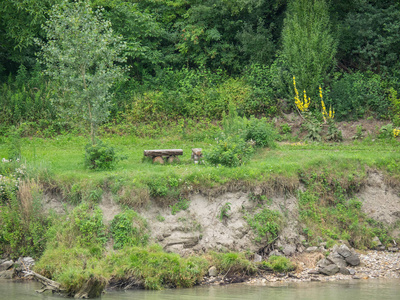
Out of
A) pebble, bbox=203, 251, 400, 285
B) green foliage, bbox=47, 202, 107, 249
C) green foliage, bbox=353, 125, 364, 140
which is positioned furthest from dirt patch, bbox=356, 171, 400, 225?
green foliage, bbox=47, 202, 107, 249

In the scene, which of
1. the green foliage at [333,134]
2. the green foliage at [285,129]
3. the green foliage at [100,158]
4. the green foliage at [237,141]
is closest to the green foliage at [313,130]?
the green foliage at [333,134]

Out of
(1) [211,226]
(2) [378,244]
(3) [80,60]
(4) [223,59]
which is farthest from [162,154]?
(4) [223,59]

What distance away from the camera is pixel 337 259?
13.4m

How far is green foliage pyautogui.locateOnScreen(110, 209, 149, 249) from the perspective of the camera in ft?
43.3

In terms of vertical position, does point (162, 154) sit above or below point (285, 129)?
below

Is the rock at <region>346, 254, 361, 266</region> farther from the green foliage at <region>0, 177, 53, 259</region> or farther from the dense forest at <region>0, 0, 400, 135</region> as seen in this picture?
the dense forest at <region>0, 0, 400, 135</region>

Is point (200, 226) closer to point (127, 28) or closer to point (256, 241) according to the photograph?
point (256, 241)

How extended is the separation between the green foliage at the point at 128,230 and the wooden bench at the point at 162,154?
9.16 feet

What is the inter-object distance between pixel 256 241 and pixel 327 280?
84.1 inches

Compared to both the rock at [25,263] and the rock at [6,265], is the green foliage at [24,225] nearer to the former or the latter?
the rock at [25,263]

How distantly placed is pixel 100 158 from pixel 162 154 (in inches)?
A: 77.2

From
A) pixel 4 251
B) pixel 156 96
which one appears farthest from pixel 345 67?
pixel 4 251

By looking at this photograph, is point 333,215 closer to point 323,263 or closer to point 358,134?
point 323,263

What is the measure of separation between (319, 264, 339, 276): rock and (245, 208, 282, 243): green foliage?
1.57 m
